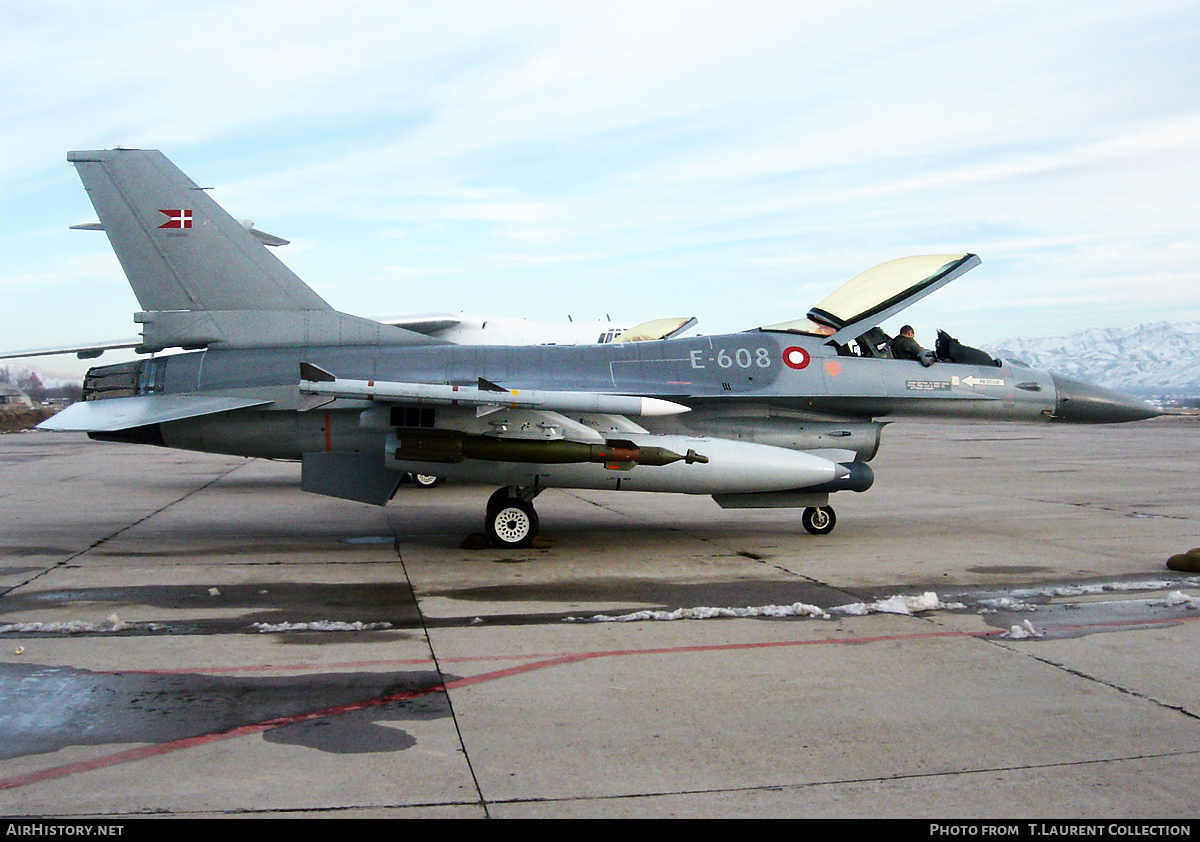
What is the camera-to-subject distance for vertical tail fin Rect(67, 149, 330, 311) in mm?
10359

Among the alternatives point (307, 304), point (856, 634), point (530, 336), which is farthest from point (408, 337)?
point (530, 336)

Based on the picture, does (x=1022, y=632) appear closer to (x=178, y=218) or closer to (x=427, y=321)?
(x=178, y=218)

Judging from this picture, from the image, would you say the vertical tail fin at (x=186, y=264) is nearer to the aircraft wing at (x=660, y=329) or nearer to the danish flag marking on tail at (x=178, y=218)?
the danish flag marking on tail at (x=178, y=218)

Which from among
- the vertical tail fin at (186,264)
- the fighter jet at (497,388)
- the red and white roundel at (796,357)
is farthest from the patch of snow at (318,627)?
the red and white roundel at (796,357)

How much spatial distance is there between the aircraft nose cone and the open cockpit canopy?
6.07 feet

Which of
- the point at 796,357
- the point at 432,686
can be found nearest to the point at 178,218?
the point at 796,357

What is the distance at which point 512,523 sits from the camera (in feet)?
33.9

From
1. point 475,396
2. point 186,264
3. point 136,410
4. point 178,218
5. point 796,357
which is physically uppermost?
point 178,218

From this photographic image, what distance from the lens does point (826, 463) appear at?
10.3 m

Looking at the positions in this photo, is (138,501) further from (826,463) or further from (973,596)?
(973,596)

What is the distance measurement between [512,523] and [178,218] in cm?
471

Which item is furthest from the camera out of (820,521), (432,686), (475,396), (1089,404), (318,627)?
(1089,404)

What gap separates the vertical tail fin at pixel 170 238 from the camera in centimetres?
1036

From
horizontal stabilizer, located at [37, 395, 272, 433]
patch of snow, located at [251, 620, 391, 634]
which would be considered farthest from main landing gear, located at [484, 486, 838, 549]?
patch of snow, located at [251, 620, 391, 634]
